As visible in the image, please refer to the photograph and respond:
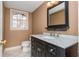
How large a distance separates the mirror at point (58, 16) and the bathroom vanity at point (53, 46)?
0.20 meters

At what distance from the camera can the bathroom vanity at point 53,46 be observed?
126 cm

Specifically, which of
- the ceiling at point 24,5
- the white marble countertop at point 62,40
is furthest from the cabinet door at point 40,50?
the ceiling at point 24,5

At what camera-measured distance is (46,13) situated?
1690 mm

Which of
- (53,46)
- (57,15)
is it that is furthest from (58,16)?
(53,46)

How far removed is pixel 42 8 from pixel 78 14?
0.59 metres

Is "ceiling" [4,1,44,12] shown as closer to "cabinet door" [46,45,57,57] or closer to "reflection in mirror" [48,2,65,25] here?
"reflection in mirror" [48,2,65,25]

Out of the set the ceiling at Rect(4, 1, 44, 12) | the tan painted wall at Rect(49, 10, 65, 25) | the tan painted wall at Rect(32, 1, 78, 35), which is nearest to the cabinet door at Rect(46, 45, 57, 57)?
the tan painted wall at Rect(32, 1, 78, 35)

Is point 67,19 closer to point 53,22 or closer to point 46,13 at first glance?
point 53,22

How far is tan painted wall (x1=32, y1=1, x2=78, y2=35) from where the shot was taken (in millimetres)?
1416

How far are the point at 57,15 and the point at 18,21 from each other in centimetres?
61

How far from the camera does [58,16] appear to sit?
5.15ft

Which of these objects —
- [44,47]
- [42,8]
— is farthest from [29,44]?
[42,8]

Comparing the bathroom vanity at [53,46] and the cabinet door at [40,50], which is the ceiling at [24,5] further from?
the cabinet door at [40,50]

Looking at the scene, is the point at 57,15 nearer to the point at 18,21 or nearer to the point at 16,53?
the point at 18,21
